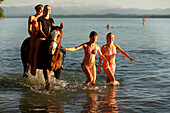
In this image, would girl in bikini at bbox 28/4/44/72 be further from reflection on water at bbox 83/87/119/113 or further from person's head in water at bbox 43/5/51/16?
reflection on water at bbox 83/87/119/113

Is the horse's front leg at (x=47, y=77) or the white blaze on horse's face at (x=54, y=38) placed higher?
the white blaze on horse's face at (x=54, y=38)

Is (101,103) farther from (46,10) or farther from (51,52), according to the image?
(46,10)

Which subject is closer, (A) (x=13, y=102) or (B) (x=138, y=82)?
(A) (x=13, y=102)

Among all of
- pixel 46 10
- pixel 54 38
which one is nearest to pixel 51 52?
pixel 54 38

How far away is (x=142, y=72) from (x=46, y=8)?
22.8ft

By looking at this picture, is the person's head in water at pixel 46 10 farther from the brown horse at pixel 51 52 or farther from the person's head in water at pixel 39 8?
the brown horse at pixel 51 52

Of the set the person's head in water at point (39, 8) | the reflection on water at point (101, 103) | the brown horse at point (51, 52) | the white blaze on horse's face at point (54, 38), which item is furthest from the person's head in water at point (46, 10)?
the reflection on water at point (101, 103)

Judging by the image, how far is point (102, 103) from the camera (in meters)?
8.67

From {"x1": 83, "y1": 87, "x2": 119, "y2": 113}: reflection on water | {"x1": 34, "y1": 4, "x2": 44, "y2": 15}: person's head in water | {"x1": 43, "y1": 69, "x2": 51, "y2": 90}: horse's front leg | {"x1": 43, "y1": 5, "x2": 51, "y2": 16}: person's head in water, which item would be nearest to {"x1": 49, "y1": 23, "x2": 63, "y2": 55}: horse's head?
{"x1": 43, "y1": 69, "x2": 51, "y2": 90}: horse's front leg

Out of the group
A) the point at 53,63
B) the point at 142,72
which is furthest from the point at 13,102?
the point at 142,72

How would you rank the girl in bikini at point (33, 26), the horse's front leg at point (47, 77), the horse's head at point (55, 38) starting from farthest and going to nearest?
the girl in bikini at point (33, 26)
the horse's front leg at point (47, 77)
the horse's head at point (55, 38)

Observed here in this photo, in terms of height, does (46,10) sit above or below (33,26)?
above

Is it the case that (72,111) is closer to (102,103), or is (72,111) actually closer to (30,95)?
(102,103)

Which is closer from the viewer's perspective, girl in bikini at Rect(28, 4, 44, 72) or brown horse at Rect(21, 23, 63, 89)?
brown horse at Rect(21, 23, 63, 89)
